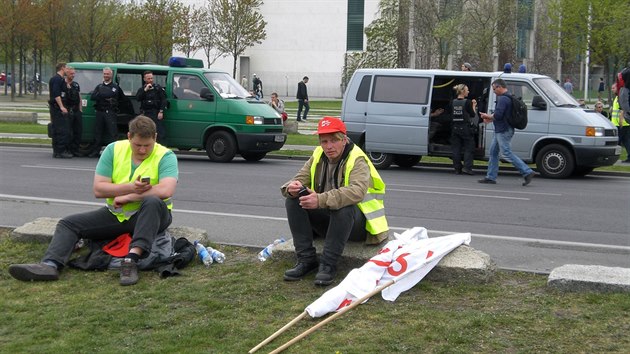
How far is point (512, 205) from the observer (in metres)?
12.8

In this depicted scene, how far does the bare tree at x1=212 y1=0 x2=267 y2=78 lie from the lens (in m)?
55.6

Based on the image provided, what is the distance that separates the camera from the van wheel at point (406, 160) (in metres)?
18.9

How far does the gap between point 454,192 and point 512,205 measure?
1.66 metres

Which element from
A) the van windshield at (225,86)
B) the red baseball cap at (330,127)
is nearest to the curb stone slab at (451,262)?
the red baseball cap at (330,127)

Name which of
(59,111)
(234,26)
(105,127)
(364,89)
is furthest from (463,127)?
(234,26)

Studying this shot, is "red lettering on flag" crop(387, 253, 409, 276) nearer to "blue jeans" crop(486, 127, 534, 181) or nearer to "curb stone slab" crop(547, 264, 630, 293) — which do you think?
"curb stone slab" crop(547, 264, 630, 293)

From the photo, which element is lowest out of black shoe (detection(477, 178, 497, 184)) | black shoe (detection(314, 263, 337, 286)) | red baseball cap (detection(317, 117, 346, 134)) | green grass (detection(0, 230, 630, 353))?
green grass (detection(0, 230, 630, 353))

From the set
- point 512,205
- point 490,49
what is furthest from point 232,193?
point 490,49

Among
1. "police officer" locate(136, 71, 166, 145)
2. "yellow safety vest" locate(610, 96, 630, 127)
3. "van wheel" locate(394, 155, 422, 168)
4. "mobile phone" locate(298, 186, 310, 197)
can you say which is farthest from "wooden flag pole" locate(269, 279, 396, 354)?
"yellow safety vest" locate(610, 96, 630, 127)

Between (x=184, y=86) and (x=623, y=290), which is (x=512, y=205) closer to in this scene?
(x=623, y=290)

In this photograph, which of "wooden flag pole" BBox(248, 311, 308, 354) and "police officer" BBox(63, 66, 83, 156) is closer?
"wooden flag pole" BBox(248, 311, 308, 354)

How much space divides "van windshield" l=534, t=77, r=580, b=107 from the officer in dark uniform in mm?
8581

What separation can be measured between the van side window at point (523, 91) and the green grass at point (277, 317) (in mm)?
10596

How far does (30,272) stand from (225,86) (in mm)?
12711
